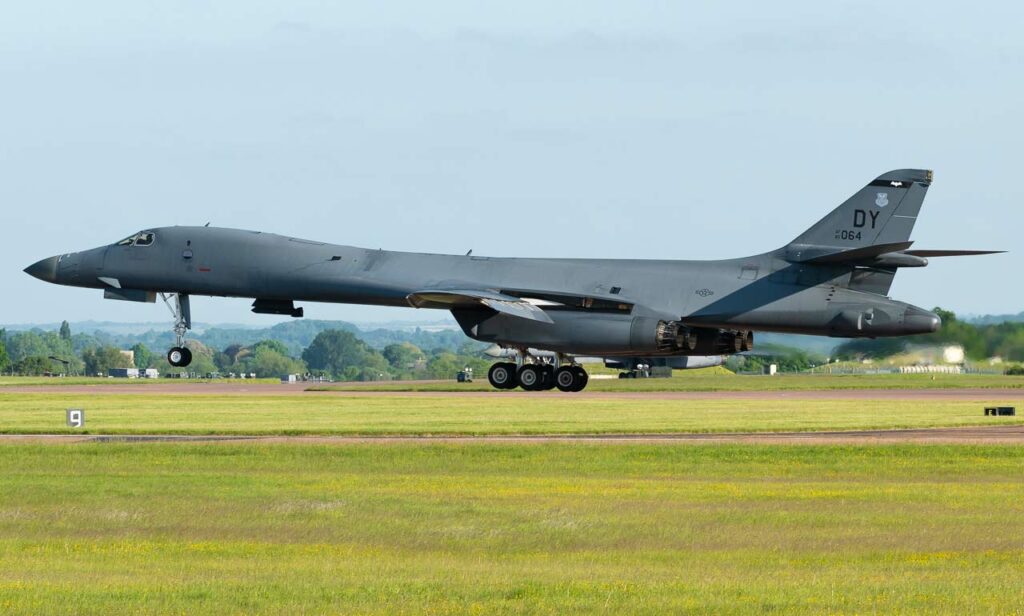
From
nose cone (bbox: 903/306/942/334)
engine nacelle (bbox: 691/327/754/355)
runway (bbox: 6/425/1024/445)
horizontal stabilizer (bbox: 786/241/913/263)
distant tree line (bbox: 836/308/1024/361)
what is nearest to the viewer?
horizontal stabilizer (bbox: 786/241/913/263)

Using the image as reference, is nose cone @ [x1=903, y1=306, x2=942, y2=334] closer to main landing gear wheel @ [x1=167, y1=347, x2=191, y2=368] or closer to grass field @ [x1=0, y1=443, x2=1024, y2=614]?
grass field @ [x1=0, y1=443, x2=1024, y2=614]

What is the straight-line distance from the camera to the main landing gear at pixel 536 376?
47.3 m

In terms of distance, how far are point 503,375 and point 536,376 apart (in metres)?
1.04

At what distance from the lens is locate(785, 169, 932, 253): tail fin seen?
4431 cm

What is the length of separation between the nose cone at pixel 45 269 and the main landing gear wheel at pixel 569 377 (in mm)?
15916

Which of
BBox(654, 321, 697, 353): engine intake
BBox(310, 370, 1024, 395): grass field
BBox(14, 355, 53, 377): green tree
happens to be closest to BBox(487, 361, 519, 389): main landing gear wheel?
BBox(654, 321, 697, 353): engine intake

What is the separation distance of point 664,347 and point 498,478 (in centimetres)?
1129

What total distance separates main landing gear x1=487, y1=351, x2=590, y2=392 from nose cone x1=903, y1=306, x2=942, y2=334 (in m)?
9.47

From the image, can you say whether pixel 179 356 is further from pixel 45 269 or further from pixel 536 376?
pixel 536 376

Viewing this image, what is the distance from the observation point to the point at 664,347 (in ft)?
149

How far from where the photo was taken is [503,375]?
4725 cm

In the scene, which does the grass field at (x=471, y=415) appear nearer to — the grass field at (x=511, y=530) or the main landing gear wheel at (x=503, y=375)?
the main landing gear wheel at (x=503, y=375)

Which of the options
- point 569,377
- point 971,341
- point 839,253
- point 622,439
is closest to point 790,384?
point 971,341

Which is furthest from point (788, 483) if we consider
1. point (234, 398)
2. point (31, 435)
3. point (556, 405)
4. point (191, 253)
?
point (234, 398)
